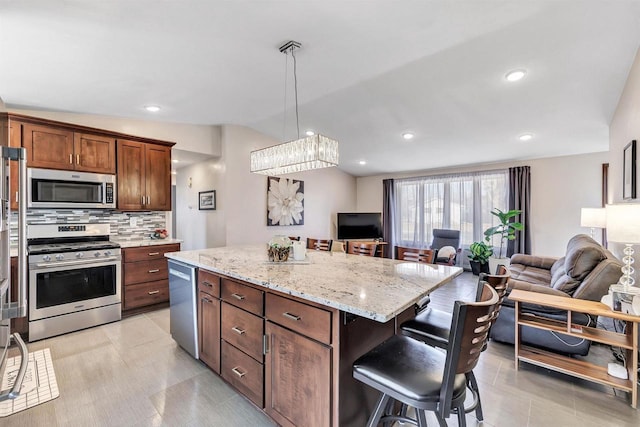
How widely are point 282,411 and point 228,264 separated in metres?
1.04

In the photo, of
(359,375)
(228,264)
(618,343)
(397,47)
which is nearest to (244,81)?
(397,47)

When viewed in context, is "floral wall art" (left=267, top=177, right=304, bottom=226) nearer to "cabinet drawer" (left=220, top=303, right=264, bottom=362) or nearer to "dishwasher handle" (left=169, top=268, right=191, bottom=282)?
"dishwasher handle" (left=169, top=268, right=191, bottom=282)

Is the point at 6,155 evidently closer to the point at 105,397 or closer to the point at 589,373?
Answer: the point at 105,397

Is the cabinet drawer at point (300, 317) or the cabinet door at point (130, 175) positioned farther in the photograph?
the cabinet door at point (130, 175)

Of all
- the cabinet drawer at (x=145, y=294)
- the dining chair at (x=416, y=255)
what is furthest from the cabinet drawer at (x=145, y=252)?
the dining chair at (x=416, y=255)

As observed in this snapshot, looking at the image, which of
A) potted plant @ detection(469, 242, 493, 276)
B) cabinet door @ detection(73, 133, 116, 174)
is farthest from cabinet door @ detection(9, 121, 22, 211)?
potted plant @ detection(469, 242, 493, 276)

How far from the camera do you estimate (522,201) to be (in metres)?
5.57

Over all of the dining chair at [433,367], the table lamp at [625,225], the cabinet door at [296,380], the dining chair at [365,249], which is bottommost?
the cabinet door at [296,380]

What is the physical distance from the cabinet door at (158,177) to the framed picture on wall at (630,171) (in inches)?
204

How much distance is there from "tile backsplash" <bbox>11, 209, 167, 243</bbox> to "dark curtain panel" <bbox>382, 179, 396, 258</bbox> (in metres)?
5.06

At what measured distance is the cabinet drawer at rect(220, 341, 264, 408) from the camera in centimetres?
177

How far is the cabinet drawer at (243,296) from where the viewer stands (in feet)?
5.81

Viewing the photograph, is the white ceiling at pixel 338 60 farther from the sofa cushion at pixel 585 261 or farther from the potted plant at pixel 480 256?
the potted plant at pixel 480 256

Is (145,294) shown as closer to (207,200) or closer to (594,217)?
(207,200)
